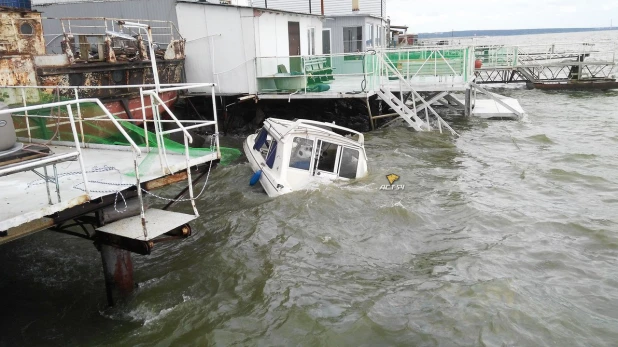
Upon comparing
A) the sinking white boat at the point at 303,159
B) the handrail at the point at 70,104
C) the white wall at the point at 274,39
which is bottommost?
the sinking white boat at the point at 303,159

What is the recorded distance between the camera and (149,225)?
6.16 m

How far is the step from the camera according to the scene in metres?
5.96

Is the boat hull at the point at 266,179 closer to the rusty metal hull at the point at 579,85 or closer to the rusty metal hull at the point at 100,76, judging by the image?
the rusty metal hull at the point at 100,76

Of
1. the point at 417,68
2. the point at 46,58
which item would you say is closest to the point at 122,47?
the point at 46,58

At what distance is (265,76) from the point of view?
59.5 ft

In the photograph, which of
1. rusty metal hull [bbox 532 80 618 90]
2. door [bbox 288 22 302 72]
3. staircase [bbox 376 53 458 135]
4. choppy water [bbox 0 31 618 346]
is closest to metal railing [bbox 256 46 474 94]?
staircase [bbox 376 53 458 135]

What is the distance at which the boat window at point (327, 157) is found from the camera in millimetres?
11406

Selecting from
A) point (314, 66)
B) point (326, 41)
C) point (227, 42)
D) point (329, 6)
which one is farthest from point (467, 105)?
point (329, 6)

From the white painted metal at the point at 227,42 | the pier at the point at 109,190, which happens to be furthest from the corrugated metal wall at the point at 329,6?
the pier at the point at 109,190

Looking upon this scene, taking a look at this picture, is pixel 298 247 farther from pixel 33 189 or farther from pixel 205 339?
pixel 33 189

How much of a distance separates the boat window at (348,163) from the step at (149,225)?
19.4 feet

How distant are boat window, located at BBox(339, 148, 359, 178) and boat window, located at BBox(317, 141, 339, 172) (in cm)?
23

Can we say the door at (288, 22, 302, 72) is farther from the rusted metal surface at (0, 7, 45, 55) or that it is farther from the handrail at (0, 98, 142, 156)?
the handrail at (0, 98, 142, 156)

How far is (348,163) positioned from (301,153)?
4.49ft
